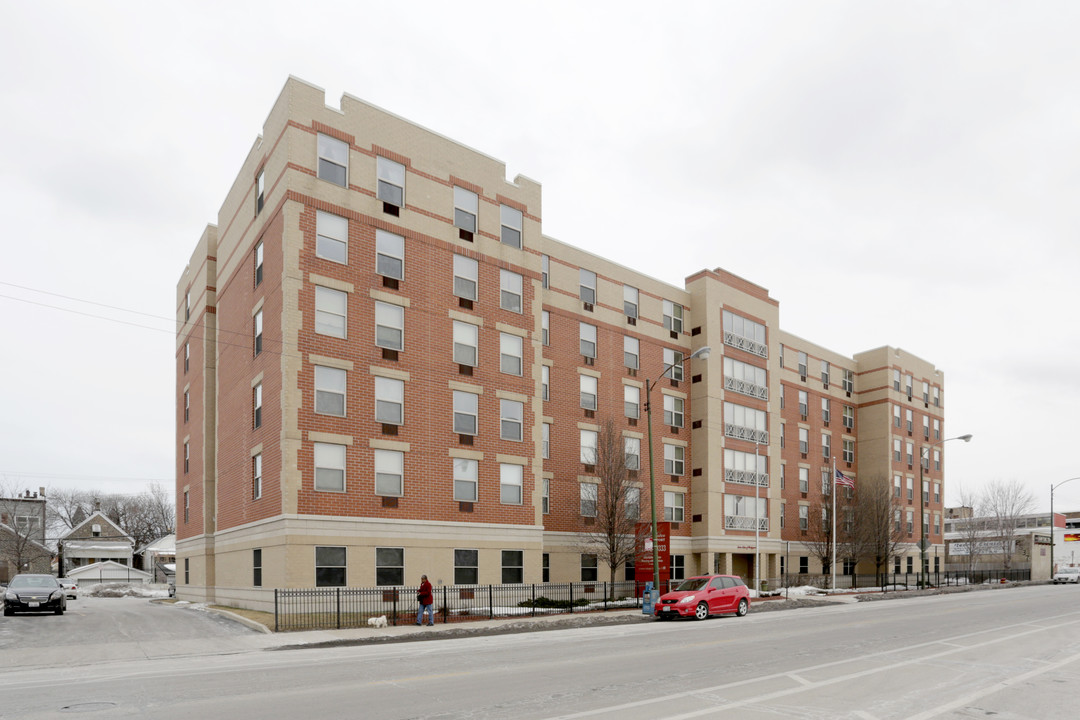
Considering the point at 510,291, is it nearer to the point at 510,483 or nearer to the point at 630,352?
the point at 510,483

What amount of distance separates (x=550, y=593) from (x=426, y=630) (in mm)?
13187

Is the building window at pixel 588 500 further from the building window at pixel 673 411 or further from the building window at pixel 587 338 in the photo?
the building window at pixel 673 411

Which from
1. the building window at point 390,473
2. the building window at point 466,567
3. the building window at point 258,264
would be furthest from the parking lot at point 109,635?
the building window at point 258,264

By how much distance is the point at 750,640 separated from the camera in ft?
63.4

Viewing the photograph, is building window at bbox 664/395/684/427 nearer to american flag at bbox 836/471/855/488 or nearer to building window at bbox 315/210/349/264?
american flag at bbox 836/471/855/488

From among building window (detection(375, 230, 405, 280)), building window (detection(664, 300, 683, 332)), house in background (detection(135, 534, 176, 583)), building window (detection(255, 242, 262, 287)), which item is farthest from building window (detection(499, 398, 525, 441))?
house in background (detection(135, 534, 176, 583))

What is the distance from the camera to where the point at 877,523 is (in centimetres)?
5578

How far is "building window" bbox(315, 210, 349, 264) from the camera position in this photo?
29.7 meters

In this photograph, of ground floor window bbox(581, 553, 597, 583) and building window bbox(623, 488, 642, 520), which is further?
ground floor window bbox(581, 553, 597, 583)

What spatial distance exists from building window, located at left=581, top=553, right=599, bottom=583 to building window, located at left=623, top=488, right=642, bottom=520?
3027mm

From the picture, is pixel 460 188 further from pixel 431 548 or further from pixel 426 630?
pixel 426 630

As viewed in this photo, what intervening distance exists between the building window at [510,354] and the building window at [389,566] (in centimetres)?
916

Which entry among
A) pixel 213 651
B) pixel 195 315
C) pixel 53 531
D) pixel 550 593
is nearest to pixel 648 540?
pixel 550 593

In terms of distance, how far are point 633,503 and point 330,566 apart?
16.5 meters
